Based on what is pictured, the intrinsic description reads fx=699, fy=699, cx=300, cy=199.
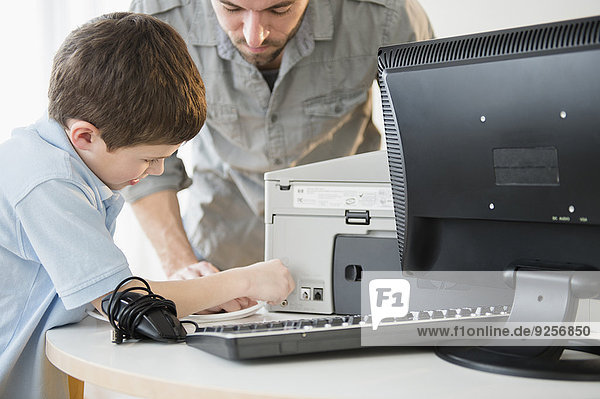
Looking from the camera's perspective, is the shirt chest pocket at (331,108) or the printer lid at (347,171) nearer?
the printer lid at (347,171)

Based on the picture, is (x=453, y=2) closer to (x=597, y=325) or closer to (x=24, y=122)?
(x=24, y=122)

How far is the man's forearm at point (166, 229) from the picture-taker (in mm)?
1763

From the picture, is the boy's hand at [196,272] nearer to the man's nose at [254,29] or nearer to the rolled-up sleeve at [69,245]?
the rolled-up sleeve at [69,245]

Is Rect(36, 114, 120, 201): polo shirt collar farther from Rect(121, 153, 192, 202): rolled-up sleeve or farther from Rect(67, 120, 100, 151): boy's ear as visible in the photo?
Rect(121, 153, 192, 202): rolled-up sleeve

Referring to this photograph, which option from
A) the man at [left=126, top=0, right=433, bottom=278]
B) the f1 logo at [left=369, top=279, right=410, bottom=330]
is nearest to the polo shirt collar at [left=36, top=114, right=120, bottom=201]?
the f1 logo at [left=369, top=279, right=410, bottom=330]

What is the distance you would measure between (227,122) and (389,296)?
2.97ft

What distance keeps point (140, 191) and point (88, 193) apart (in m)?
0.81

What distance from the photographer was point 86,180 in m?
1.09

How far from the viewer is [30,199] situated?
3.27ft

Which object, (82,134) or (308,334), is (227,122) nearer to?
(82,134)

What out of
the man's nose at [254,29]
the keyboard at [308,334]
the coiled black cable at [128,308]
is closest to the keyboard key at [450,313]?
the keyboard at [308,334]

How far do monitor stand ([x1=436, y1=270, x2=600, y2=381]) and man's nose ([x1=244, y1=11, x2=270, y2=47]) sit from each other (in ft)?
3.04

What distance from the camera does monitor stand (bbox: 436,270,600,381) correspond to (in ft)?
2.46

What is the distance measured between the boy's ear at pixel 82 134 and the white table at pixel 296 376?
340 millimetres
